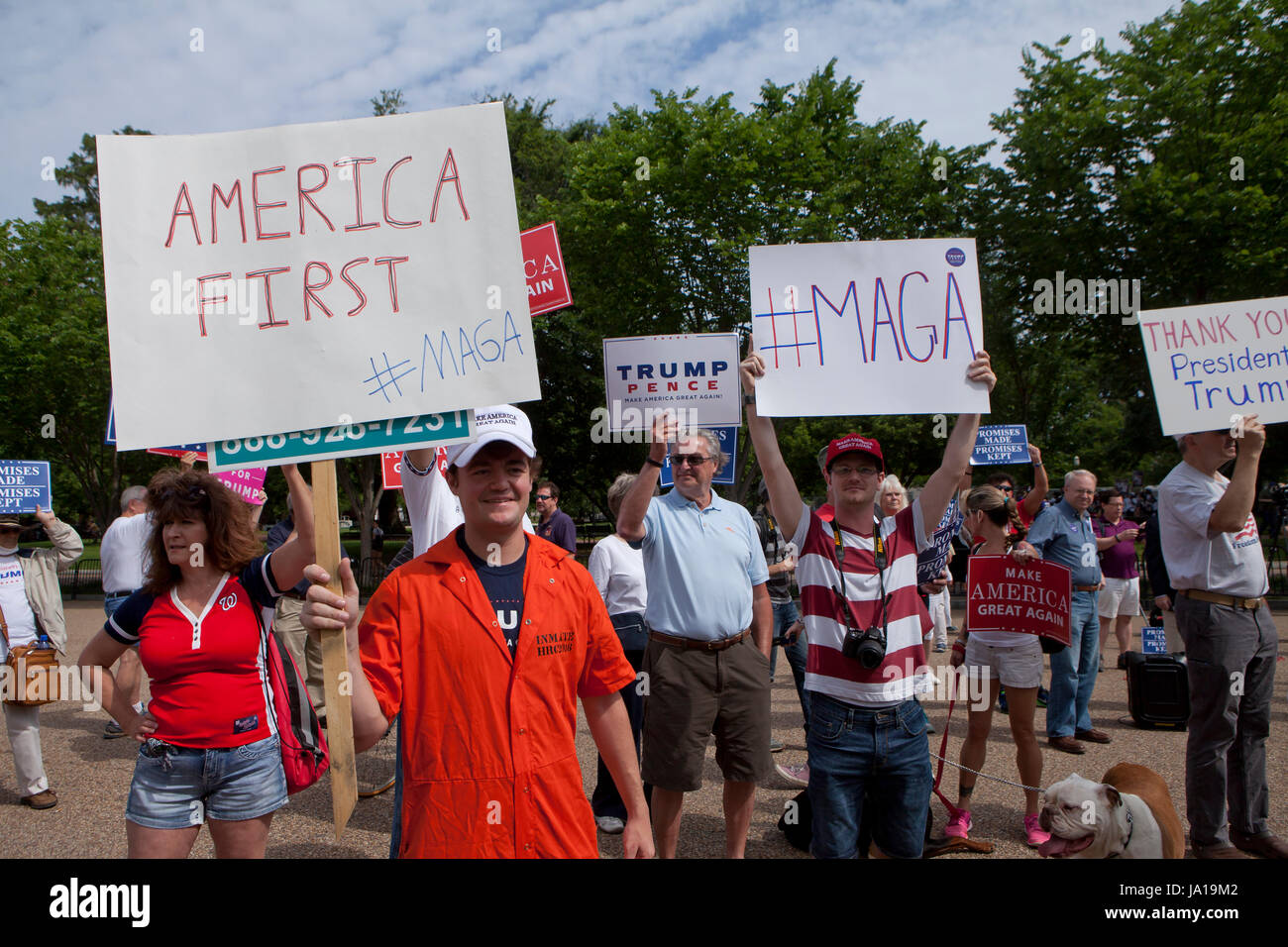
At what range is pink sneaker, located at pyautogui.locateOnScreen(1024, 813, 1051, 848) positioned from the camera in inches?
189

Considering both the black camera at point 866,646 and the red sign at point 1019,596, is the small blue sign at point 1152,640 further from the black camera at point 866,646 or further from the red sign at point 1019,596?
the black camera at point 866,646

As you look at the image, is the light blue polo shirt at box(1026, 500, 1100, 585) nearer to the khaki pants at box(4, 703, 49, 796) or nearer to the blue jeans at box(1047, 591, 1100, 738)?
the blue jeans at box(1047, 591, 1100, 738)

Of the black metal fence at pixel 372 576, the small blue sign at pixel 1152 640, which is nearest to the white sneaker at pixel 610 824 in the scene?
the small blue sign at pixel 1152 640

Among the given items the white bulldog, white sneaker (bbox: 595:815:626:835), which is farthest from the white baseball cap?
white sneaker (bbox: 595:815:626:835)

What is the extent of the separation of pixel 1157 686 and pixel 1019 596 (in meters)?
2.35

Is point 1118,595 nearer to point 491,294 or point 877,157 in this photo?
point 491,294

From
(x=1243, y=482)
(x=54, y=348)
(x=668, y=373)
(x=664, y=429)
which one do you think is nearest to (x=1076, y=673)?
(x=1243, y=482)

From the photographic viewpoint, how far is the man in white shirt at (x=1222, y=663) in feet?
14.3

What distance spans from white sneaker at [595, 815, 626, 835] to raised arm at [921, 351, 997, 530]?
9.13 feet

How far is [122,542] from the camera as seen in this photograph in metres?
7.20

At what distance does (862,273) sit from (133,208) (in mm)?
2399

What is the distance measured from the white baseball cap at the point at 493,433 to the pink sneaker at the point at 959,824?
3.66 metres

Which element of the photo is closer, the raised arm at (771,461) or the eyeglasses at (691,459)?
the raised arm at (771,461)

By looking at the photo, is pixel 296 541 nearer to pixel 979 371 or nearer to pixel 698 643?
pixel 698 643
